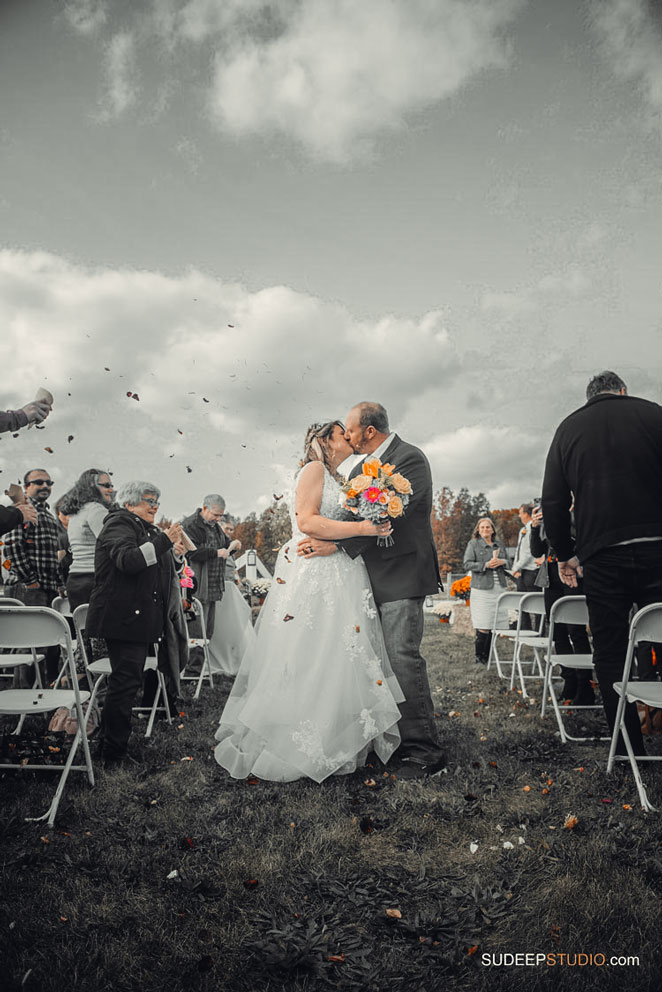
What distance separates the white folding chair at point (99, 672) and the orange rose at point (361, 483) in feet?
→ 7.80

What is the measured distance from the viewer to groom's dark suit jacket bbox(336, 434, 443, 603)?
412cm

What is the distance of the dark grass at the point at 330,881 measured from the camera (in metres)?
1.97

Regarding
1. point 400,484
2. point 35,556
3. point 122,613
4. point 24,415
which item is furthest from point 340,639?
point 35,556

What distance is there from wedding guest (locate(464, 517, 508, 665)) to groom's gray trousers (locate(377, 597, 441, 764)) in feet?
16.2

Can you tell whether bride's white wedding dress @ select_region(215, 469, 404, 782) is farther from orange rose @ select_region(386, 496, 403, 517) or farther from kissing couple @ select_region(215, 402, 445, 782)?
orange rose @ select_region(386, 496, 403, 517)

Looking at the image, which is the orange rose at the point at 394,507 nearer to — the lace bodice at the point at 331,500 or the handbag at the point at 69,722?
the lace bodice at the point at 331,500

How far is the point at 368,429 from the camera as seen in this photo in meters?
4.37

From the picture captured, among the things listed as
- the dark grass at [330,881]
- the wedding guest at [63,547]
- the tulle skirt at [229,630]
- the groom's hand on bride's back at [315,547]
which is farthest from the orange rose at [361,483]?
the tulle skirt at [229,630]

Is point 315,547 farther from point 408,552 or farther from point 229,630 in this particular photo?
point 229,630

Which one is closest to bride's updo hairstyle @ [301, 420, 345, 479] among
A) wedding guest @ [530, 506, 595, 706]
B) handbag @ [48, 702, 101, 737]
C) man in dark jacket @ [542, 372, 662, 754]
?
man in dark jacket @ [542, 372, 662, 754]

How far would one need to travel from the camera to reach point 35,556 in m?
6.48

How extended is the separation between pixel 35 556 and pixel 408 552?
4.52m

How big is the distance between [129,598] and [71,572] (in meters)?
1.77

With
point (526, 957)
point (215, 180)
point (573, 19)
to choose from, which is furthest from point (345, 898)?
point (215, 180)
